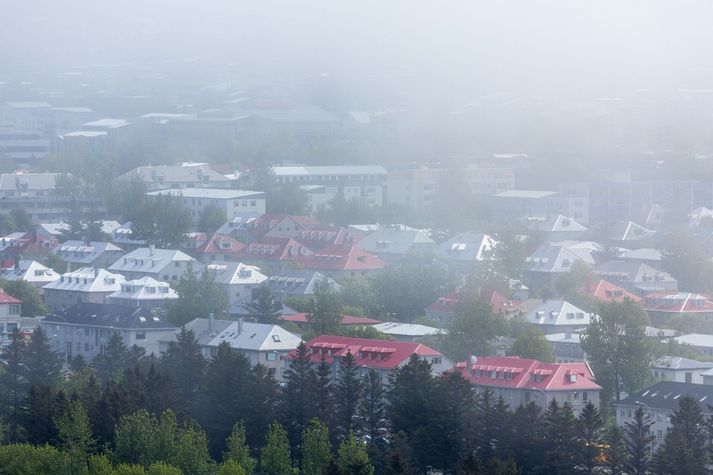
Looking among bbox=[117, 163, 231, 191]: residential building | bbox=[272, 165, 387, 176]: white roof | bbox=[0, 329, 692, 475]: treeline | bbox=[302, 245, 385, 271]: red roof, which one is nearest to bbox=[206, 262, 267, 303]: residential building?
bbox=[302, 245, 385, 271]: red roof

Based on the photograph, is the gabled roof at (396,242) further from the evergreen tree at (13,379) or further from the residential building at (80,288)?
the evergreen tree at (13,379)

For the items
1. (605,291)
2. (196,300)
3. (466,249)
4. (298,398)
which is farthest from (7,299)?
(298,398)

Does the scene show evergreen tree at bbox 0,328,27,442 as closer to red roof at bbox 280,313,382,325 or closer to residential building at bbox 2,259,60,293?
red roof at bbox 280,313,382,325

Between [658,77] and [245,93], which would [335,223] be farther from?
[245,93]

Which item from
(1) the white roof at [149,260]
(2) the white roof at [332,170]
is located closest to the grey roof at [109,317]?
(1) the white roof at [149,260]

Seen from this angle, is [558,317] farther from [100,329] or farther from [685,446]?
[685,446]

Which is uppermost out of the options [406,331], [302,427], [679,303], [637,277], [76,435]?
[76,435]
